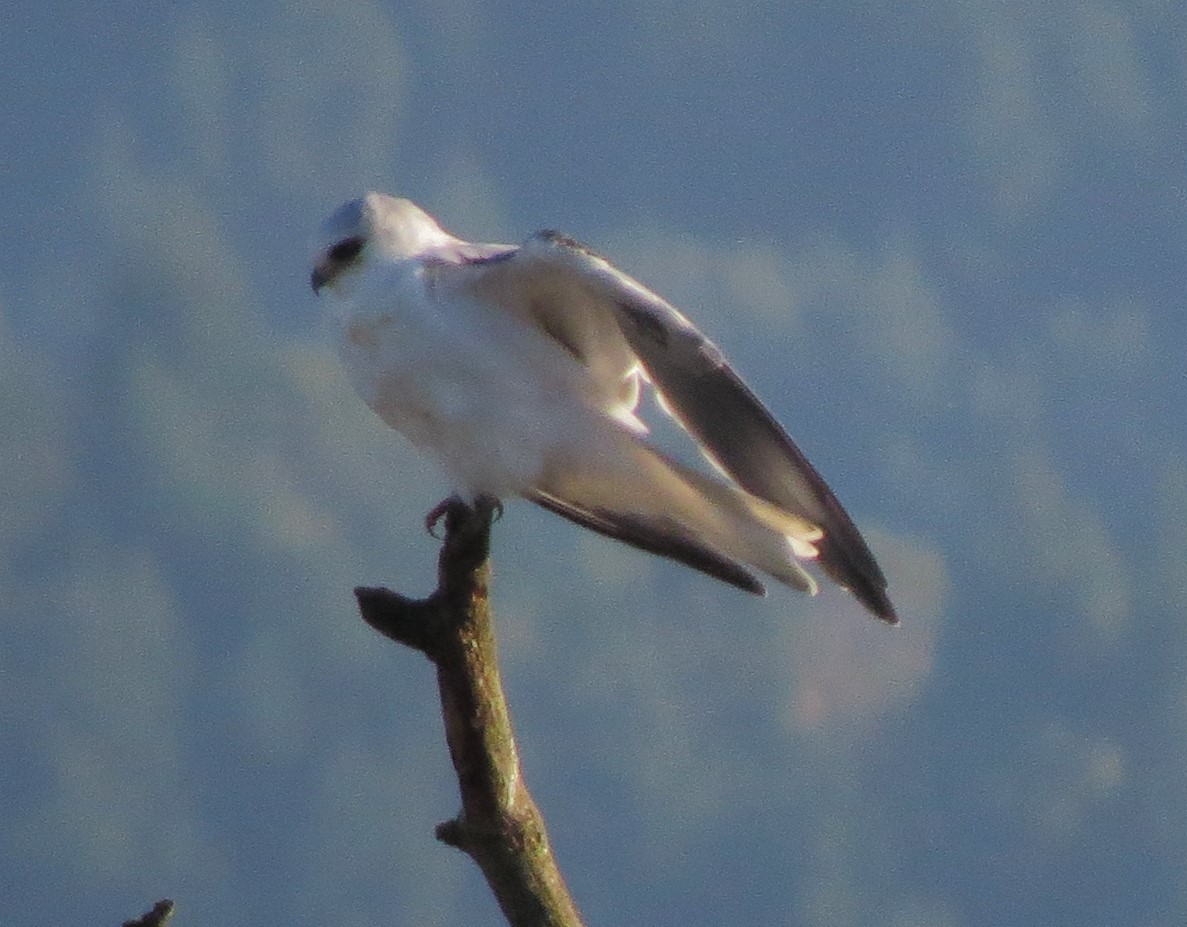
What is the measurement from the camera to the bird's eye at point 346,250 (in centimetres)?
379

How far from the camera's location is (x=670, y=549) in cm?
367

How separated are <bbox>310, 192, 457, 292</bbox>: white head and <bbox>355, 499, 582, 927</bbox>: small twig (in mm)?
724

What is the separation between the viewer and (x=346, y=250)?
3803 mm

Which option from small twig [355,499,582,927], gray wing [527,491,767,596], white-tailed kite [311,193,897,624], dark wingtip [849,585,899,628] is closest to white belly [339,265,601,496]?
white-tailed kite [311,193,897,624]

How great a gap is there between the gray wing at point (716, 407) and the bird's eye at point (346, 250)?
474mm

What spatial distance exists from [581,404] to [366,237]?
57 cm

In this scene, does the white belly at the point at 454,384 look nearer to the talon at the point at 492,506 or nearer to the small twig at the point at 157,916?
the talon at the point at 492,506

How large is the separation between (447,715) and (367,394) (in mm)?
667

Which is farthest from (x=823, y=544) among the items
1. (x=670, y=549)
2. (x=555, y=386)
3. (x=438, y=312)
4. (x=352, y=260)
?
(x=352, y=260)

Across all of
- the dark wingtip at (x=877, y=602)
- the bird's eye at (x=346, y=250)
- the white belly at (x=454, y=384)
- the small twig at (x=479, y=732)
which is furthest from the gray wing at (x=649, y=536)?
the bird's eye at (x=346, y=250)

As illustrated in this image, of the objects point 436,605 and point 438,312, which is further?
point 438,312

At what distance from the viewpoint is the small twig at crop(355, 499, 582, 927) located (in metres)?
3.22

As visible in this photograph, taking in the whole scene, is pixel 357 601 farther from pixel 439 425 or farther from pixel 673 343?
pixel 673 343

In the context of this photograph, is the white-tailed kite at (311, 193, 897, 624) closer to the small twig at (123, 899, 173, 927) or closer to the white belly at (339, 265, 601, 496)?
the white belly at (339, 265, 601, 496)
